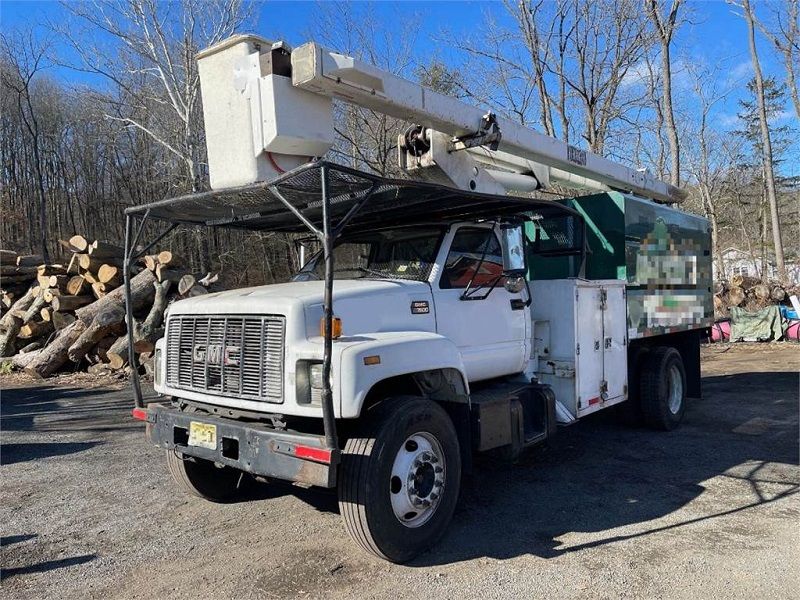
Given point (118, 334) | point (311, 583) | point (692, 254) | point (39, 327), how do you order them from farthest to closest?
point (39, 327) < point (118, 334) < point (692, 254) < point (311, 583)

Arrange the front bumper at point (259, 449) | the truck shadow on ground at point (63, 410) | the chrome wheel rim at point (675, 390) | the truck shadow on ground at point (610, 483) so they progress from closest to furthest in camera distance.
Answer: the front bumper at point (259, 449) < the truck shadow on ground at point (610, 483) < the chrome wheel rim at point (675, 390) < the truck shadow on ground at point (63, 410)

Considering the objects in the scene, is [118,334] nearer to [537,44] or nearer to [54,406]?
[54,406]

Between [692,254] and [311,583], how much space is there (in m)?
7.24

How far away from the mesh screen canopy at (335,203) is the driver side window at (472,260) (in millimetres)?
208

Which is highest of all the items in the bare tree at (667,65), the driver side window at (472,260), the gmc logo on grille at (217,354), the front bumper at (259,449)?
the bare tree at (667,65)

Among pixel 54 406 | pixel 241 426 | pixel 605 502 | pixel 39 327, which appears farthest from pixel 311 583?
pixel 39 327

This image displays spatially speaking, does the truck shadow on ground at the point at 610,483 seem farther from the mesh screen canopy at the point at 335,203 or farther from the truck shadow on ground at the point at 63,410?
the truck shadow on ground at the point at 63,410

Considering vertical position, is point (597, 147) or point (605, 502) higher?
point (597, 147)

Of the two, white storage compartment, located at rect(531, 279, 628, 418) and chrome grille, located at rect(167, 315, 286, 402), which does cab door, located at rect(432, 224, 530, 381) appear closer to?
white storage compartment, located at rect(531, 279, 628, 418)

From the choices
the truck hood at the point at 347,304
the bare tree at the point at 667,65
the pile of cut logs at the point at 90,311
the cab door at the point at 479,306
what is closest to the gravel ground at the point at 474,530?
the cab door at the point at 479,306

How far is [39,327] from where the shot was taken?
12.8 meters

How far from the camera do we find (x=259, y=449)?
12.4ft

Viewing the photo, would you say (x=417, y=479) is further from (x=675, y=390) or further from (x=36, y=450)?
(x=675, y=390)

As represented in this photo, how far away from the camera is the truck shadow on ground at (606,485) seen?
4363 millimetres
